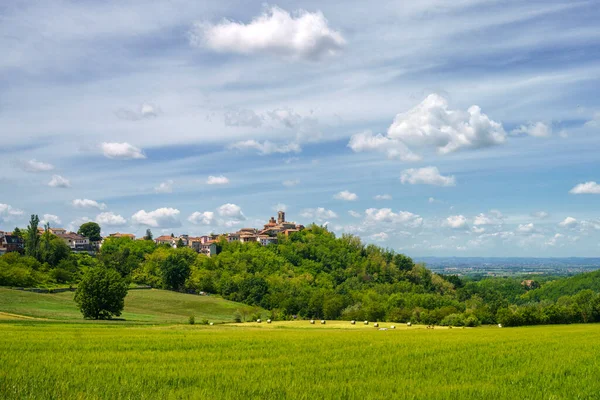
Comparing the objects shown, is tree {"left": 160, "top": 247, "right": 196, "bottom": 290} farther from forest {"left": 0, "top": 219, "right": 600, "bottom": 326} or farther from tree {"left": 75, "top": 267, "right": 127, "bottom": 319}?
tree {"left": 75, "top": 267, "right": 127, "bottom": 319}

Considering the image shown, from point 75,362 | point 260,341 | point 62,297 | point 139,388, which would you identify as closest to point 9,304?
point 62,297

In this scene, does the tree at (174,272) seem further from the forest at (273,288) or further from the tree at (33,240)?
the tree at (33,240)

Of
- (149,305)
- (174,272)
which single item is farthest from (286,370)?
(174,272)

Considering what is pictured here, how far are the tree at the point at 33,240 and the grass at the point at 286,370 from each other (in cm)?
15434

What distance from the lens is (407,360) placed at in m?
A: 25.4

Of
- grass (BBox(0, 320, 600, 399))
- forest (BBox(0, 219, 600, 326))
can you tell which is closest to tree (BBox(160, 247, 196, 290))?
forest (BBox(0, 219, 600, 326))

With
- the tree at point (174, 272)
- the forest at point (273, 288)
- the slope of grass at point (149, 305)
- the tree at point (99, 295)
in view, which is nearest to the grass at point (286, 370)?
the tree at point (99, 295)

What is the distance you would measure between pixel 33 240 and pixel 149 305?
6405 centimetres

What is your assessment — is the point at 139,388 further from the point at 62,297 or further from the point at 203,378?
the point at 62,297

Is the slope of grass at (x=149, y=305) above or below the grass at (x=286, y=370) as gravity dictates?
below

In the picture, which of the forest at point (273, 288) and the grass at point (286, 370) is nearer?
the grass at point (286, 370)

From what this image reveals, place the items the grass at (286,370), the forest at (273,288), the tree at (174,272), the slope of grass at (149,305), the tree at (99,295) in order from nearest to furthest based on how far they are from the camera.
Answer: the grass at (286,370) → the tree at (99,295) → the slope of grass at (149,305) → the forest at (273,288) → the tree at (174,272)

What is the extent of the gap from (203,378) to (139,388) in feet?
9.13

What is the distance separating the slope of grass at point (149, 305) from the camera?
341 feet
